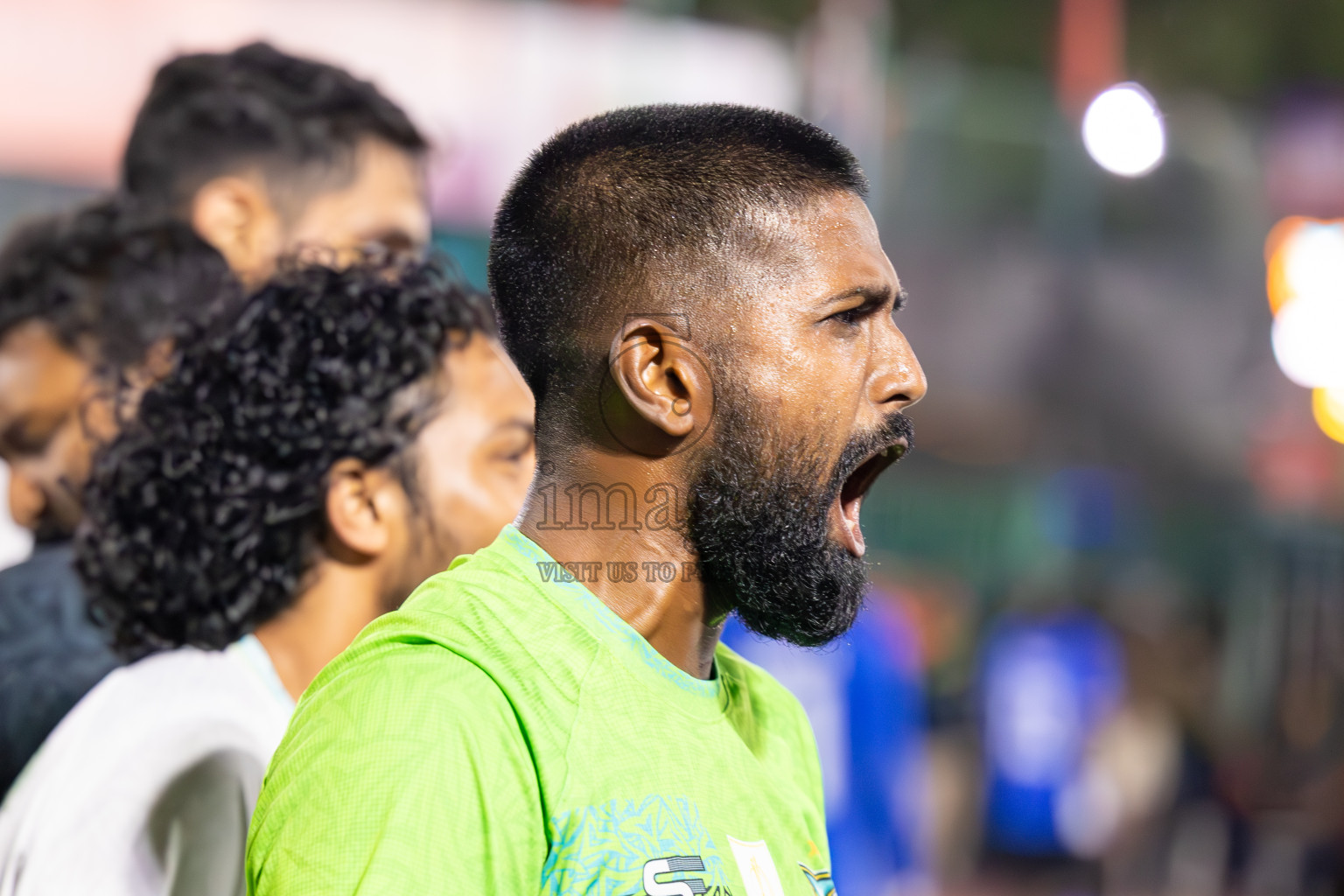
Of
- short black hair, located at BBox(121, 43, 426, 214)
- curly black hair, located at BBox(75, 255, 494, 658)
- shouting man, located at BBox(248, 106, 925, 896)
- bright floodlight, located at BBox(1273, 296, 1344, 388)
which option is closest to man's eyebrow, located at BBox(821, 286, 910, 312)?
shouting man, located at BBox(248, 106, 925, 896)

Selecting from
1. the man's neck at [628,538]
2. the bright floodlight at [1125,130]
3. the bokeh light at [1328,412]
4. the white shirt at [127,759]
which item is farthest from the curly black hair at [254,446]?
the bokeh light at [1328,412]

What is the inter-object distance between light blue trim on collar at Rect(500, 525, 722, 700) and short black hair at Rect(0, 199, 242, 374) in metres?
1.86

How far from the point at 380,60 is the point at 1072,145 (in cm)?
629

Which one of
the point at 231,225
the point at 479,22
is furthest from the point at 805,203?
the point at 479,22

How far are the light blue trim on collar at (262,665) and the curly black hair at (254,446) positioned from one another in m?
0.05

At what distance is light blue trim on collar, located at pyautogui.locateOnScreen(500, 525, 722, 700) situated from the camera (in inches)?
60.4

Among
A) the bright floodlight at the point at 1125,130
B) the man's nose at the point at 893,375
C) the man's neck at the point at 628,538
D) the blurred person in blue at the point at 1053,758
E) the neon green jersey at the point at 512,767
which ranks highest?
the bright floodlight at the point at 1125,130

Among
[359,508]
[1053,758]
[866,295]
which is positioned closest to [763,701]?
[866,295]

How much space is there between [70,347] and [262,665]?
1.52m

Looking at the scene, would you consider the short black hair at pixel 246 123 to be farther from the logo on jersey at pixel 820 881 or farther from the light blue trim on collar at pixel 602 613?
the logo on jersey at pixel 820 881

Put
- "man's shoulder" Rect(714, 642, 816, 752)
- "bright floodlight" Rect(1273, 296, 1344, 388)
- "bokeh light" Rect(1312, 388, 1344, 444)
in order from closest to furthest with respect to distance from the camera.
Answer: "man's shoulder" Rect(714, 642, 816, 752) < "bright floodlight" Rect(1273, 296, 1344, 388) < "bokeh light" Rect(1312, 388, 1344, 444)

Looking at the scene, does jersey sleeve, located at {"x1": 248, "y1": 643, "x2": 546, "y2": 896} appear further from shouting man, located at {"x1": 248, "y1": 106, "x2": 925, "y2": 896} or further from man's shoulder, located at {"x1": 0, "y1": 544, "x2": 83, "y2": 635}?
man's shoulder, located at {"x1": 0, "y1": 544, "x2": 83, "y2": 635}

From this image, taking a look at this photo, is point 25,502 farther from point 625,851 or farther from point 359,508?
point 625,851

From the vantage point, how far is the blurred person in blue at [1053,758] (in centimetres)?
787
